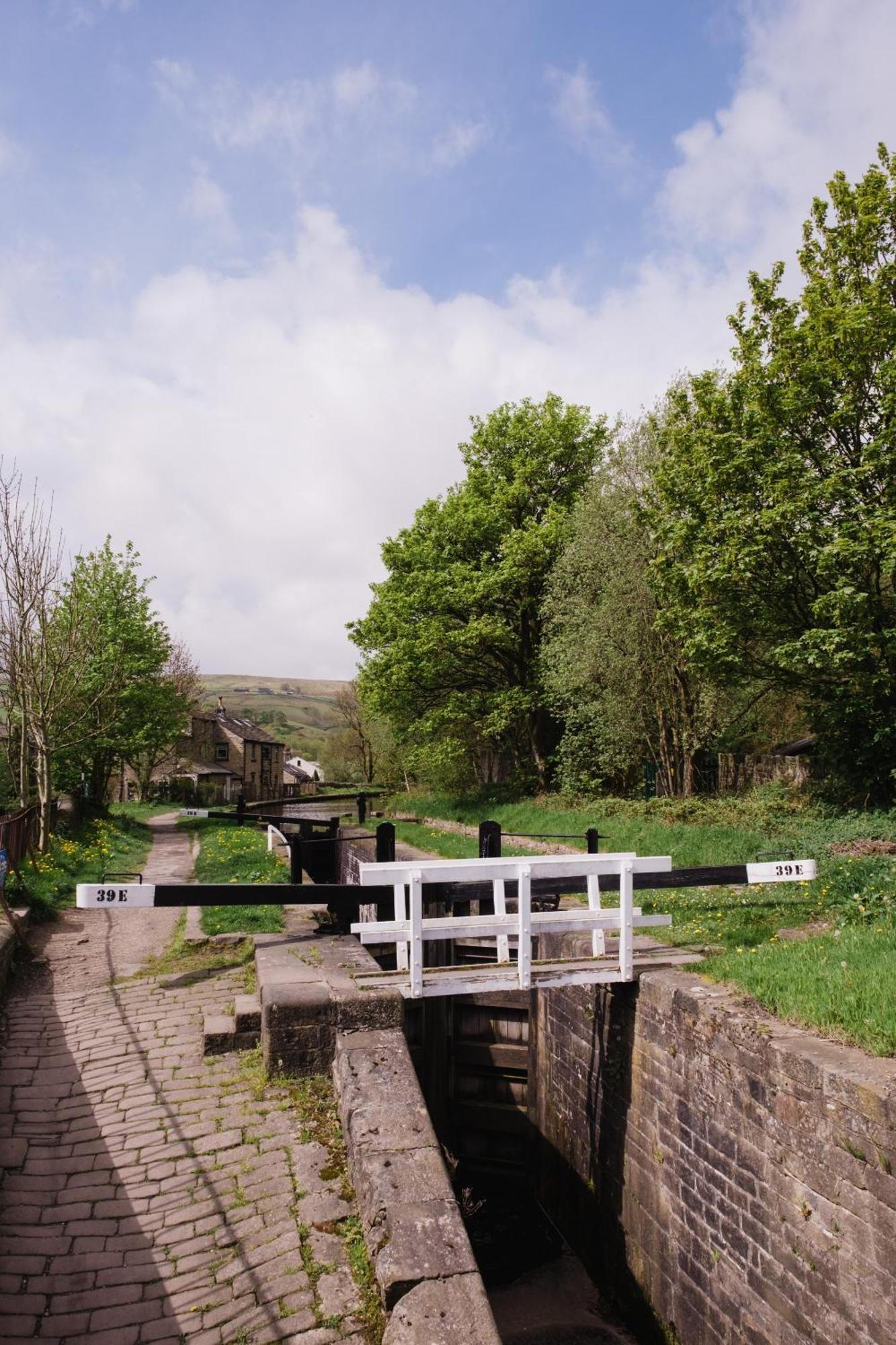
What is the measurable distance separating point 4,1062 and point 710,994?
222 inches

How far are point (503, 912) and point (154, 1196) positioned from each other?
3.06 meters

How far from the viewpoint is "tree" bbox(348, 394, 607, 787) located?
24.3 m

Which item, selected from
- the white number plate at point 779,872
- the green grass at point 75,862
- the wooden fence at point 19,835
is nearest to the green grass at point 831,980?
the white number plate at point 779,872

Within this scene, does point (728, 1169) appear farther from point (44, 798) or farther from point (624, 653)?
point (44, 798)

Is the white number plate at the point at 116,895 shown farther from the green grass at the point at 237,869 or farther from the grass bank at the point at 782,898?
the grass bank at the point at 782,898

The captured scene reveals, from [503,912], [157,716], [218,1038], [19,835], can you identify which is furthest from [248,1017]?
[157,716]

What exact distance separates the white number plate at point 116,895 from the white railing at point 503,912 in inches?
71.6

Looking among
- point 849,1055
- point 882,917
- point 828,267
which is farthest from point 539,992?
point 828,267

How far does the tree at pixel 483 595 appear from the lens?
2434cm

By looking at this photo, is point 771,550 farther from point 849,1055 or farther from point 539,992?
point 849,1055

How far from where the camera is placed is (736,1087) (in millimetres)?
5535

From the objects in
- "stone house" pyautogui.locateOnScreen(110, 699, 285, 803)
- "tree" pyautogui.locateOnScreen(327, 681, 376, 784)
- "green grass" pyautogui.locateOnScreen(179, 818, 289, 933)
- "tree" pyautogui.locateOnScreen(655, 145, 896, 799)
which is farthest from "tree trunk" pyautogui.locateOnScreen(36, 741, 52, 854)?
"tree" pyautogui.locateOnScreen(327, 681, 376, 784)

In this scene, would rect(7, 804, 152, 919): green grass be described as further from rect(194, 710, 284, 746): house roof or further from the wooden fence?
rect(194, 710, 284, 746): house roof

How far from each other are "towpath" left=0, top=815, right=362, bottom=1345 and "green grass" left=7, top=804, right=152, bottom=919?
4.71m
